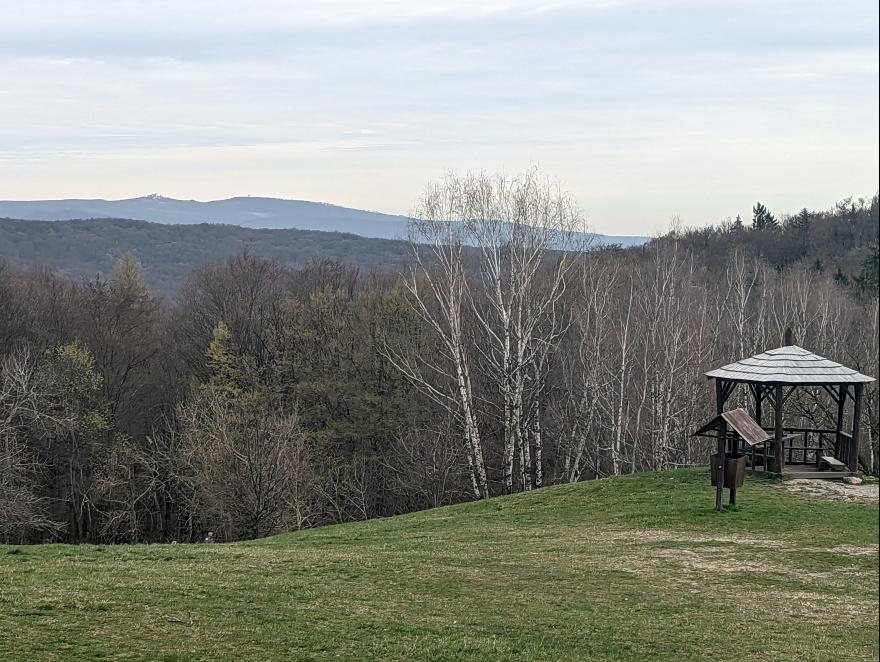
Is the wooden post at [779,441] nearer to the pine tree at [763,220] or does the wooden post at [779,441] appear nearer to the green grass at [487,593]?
the green grass at [487,593]

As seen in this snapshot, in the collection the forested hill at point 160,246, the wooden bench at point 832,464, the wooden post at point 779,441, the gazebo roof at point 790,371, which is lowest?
the wooden bench at point 832,464

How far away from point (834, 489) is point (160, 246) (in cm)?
9338

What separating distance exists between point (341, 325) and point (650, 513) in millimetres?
25613

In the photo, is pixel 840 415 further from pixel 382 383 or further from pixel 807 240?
pixel 807 240

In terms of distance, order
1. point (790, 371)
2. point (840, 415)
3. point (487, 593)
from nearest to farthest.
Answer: point (487, 593)
point (790, 371)
point (840, 415)

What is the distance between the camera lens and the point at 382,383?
39844mm

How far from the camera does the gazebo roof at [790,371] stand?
20.9 m

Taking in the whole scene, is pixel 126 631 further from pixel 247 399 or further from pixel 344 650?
pixel 247 399

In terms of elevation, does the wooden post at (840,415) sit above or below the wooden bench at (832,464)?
above

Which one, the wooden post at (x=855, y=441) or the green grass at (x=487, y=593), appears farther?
the wooden post at (x=855, y=441)

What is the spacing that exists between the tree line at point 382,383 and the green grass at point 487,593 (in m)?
12.2

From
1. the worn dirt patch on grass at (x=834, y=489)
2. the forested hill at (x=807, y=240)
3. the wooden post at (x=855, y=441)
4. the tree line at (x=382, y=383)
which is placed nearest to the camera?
the worn dirt patch on grass at (x=834, y=489)

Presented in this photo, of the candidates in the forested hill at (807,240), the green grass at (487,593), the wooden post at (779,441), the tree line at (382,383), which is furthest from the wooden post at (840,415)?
the forested hill at (807,240)

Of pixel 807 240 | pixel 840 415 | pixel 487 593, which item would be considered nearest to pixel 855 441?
pixel 840 415
